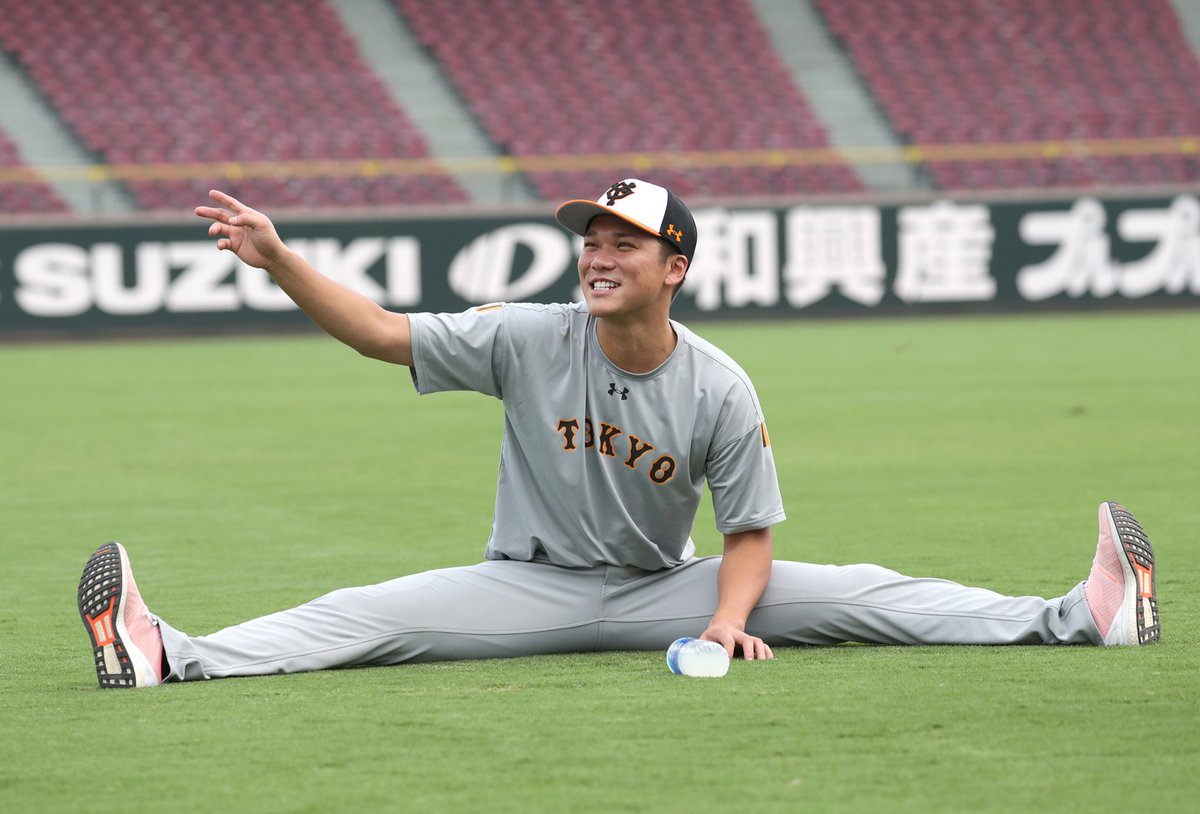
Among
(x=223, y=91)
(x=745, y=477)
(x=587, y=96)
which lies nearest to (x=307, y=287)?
(x=745, y=477)

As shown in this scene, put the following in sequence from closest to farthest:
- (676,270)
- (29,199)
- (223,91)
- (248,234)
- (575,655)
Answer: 1. (248,234)
2. (676,270)
3. (575,655)
4. (29,199)
5. (223,91)

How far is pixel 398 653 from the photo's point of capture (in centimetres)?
495

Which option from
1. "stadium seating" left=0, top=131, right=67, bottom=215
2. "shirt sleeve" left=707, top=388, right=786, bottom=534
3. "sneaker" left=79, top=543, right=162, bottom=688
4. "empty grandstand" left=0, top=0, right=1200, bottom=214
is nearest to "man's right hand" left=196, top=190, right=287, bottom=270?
"sneaker" left=79, top=543, right=162, bottom=688

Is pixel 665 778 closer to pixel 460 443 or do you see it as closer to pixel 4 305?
pixel 460 443

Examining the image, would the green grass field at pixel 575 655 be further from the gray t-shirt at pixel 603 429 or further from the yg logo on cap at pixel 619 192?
the yg logo on cap at pixel 619 192

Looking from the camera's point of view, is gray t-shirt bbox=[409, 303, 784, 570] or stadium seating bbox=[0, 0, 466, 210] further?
stadium seating bbox=[0, 0, 466, 210]

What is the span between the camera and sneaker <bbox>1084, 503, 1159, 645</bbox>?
4.92 m

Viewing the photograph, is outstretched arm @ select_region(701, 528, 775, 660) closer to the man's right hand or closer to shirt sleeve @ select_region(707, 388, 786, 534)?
shirt sleeve @ select_region(707, 388, 786, 534)

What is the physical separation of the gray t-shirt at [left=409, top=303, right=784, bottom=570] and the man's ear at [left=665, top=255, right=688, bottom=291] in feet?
0.64

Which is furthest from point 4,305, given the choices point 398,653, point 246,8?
point 398,653

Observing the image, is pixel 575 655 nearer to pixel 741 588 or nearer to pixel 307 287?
pixel 741 588

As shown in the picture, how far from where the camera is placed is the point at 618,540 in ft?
16.4

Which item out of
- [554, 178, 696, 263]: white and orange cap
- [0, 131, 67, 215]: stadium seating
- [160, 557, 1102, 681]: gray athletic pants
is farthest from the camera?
[0, 131, 67, 215]: stadium seating

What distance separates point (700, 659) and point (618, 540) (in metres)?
0.51
